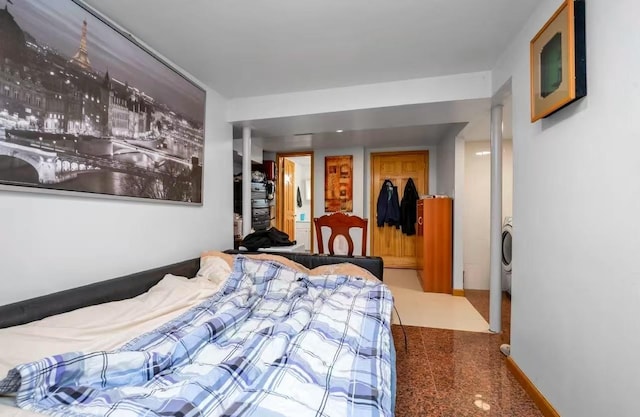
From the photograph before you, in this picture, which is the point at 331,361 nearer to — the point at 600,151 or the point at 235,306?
the point at 235,306

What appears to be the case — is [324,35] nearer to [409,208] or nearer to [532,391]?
[532,391]

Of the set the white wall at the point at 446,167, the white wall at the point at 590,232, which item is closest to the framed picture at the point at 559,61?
the white wall at the point at 590,232

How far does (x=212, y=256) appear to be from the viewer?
2070 mm

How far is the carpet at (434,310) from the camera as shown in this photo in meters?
2.41

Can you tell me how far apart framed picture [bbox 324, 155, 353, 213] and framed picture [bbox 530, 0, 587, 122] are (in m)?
3.45

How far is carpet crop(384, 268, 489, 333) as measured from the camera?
2.41m

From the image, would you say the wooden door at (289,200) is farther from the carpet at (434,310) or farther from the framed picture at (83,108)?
the framed picture at (83,108)

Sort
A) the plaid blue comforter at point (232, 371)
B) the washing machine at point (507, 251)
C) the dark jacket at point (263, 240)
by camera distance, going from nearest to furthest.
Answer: the plaid blue comforter at point (232, 371) → the dark jacket at point (263, 240) → the washing machine at point (507, 251)

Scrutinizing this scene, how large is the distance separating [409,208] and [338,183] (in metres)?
1.31

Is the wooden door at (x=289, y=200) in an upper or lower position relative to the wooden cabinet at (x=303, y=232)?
upper

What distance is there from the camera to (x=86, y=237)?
54.4 inches

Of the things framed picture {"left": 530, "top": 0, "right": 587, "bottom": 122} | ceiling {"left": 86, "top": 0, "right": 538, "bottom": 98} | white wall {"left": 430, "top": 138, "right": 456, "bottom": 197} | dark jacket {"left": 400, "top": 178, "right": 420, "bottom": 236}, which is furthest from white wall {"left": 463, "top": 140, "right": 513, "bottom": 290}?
framed picture {"left": 530, "top": 0, "right": 587, "bottom": 122}

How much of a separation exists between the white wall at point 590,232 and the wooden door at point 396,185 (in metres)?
3.25

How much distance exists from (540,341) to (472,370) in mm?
509
